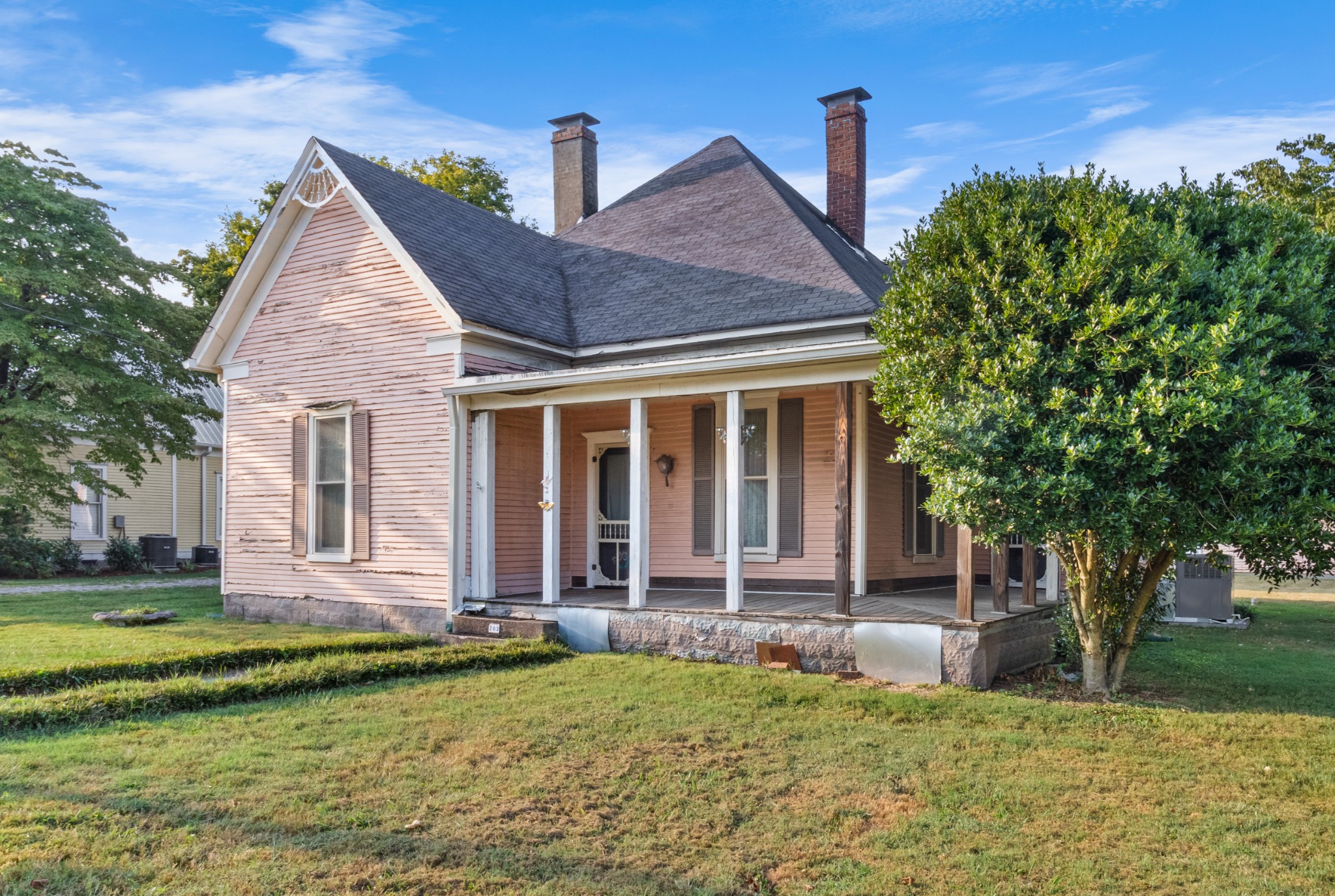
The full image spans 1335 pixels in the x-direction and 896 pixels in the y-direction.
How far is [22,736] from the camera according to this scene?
6.21m

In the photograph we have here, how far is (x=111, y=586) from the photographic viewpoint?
1872cm

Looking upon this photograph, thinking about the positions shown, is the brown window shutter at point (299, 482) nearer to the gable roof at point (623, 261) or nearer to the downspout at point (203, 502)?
the gable roof at point (623, 261)

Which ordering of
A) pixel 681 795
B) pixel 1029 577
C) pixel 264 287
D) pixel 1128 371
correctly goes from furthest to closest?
1. pixel 264 287
2. pixel 1029 577
3. pixel 1128 371
4. pixel 681 795

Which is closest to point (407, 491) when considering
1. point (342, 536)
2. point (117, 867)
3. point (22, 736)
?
point (342, 536)

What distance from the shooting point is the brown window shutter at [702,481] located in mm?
12352

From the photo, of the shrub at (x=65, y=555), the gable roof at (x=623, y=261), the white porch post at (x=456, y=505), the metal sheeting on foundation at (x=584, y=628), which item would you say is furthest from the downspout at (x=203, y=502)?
Result: the metal sheeting on foundation at (x=584, y=628)

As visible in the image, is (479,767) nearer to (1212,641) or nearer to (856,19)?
(1212,641)

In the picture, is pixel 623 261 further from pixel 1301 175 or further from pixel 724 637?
pixel 1301 175

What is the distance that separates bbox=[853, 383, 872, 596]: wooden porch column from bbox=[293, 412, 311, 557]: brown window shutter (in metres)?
7.35

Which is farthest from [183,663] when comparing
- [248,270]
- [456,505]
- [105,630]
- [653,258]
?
[653,258]

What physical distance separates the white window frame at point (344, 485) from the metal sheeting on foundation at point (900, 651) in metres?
7.03

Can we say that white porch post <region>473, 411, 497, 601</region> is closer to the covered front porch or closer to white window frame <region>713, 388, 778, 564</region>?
the covered front porch

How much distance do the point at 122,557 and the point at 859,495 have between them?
20.0 m

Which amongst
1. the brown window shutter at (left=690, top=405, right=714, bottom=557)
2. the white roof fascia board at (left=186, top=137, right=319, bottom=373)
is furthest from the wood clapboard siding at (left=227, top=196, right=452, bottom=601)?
the brown window shutter at (left=690, top=405, right=714, bottom=557)
